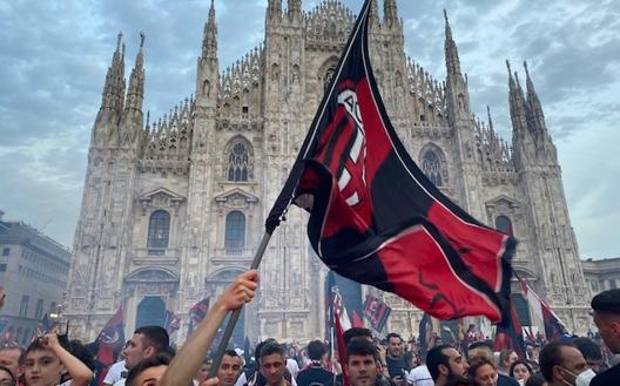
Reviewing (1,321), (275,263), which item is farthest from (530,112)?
(1,321)

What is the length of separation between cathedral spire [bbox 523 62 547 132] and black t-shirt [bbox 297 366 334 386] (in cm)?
2755

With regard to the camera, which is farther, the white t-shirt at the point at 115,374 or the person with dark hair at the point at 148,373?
the white t-shirt at the point at 115,374

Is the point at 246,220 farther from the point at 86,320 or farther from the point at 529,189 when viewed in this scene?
the point at 529,189

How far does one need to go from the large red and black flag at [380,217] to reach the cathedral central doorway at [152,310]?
21152 mm

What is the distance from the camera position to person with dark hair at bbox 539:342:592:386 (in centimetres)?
347

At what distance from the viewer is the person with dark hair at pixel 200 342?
5.96 feet

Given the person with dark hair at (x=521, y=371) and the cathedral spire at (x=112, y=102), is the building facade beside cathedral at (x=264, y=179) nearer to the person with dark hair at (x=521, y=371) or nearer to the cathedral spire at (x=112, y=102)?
the cathedral spire at (x=112, y=102)

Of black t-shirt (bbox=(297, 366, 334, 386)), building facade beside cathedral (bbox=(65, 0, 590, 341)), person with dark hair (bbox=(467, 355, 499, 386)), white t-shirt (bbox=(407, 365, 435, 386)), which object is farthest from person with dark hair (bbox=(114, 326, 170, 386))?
building facade beside cathedral (bbox=(65, 0, 590, 341))

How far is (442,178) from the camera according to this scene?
89.9ft

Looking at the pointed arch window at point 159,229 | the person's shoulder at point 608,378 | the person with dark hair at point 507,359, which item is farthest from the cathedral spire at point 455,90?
the person's shoulder at point 608,378

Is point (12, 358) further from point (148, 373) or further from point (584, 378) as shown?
point (584, 378)

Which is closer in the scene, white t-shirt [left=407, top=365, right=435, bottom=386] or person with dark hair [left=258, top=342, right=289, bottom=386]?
person with dark hair [left=258, top=342, right=289, bottom=386]

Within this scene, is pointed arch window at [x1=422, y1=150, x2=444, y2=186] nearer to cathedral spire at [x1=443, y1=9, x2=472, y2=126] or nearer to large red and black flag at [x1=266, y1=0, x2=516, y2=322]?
cathedral spire at [x1=443, y1=9, x2=472, y2=126]

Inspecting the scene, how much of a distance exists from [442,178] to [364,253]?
24.8m
